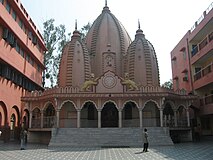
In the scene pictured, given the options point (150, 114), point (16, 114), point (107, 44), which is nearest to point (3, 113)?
point (16, 114)

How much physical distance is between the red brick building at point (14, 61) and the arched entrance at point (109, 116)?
8641mm

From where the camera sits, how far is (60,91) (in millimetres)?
20406

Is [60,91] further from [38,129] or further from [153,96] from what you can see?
[153,96]

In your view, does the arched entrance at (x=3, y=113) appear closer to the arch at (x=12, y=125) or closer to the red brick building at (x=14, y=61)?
the red brick building at (x=14, y=61)

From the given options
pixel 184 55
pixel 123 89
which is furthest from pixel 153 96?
pixel 184 55

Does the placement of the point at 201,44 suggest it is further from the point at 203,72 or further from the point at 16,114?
the point at 16,114

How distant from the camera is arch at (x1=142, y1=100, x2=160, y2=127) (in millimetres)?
21906

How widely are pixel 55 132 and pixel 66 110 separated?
132 inches

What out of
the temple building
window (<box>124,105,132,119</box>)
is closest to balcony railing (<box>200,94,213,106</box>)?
the temple building

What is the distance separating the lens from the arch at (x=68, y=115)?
21.8 metres

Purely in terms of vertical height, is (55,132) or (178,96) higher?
(178,96)

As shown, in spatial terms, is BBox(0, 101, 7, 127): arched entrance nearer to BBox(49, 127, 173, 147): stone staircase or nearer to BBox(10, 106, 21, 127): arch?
BBox(10, 106, 21, 127): arch

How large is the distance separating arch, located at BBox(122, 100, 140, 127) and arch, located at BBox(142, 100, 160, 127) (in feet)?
2.20

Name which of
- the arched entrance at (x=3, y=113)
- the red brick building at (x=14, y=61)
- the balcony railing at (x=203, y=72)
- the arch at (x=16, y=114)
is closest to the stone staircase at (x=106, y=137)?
the arched entrance at (x=3, y=113)
